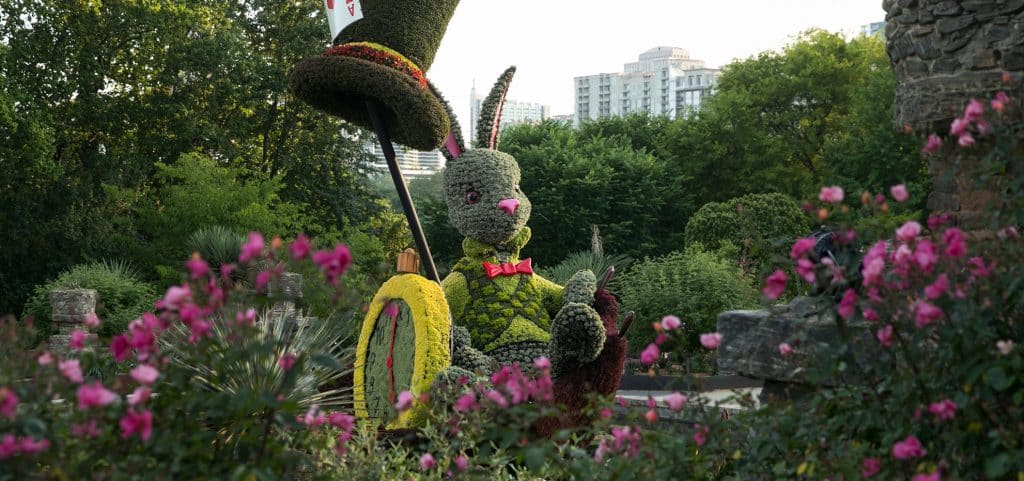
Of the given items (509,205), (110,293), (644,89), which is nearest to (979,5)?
(509,205)

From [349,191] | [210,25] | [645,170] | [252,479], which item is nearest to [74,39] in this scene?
[210,25]

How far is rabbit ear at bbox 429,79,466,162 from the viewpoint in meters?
6.09

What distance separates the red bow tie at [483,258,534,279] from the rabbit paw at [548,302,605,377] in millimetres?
667

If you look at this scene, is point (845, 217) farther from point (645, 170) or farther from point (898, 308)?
point (645, 170)

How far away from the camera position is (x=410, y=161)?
70.5m

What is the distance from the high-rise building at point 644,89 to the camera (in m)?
78.2

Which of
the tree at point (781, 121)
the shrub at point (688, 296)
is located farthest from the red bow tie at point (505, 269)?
the tree at point (781, 121)

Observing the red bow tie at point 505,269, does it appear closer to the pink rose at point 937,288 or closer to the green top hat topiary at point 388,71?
Result: the green top hat topiary at point 388,71

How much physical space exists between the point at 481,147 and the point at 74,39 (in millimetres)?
17907

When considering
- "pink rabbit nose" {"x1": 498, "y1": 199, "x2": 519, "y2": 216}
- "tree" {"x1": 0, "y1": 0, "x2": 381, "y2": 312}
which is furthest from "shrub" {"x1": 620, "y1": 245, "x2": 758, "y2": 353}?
"tree" {"x1": 0, "y1": 0, "x2": 381, "y2": 312}

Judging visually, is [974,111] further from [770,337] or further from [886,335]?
[770,337]

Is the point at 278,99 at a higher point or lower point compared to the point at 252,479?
higher

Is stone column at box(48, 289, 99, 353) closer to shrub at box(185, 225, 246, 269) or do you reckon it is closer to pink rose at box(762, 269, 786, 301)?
shrub at box(185, 225, 246, 269)

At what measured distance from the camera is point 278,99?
22531mm
